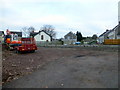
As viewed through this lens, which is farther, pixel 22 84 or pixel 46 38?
pixel 46 38

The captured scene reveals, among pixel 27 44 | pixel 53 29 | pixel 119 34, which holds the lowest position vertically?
pixel 27 44

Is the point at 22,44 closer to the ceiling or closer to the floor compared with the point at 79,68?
closer to the ceiling

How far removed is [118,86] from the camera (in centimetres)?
446

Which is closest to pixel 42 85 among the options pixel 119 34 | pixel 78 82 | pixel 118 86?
pixel 78 82

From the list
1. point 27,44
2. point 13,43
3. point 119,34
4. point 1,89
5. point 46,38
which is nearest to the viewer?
point 1,89

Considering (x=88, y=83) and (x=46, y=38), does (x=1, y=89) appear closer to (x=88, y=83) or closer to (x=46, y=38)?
(x=88, y=83)

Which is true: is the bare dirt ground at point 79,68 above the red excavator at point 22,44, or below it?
below

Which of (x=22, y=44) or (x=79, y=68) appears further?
(x=22, y=44)

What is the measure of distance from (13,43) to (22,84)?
47.3 ft

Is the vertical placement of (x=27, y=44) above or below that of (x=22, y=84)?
above

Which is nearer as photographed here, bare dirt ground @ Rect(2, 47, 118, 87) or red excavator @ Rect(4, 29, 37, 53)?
bare dirt ground @ Rect(2, 47, 118, 87)

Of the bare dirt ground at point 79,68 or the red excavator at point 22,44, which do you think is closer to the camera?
the bare dirt ground at point 79,68

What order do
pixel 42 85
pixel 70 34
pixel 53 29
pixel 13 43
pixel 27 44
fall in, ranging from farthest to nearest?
pixel 53 29
pixel 70 34
pixel 13 43
pixel 27 44
pixel 42 85

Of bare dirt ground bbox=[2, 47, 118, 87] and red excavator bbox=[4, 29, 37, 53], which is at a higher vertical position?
red excavator bbox=[4, 29, 37, 53]
